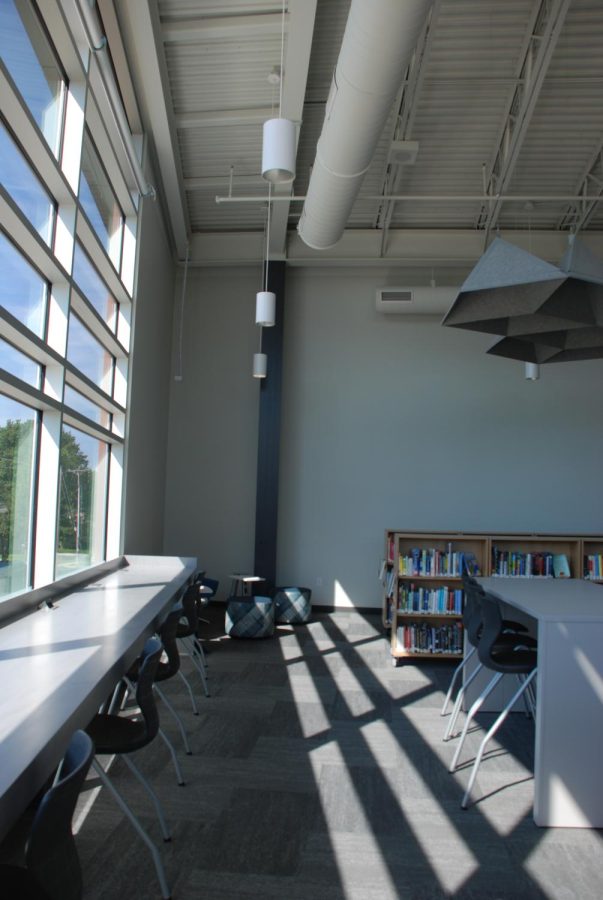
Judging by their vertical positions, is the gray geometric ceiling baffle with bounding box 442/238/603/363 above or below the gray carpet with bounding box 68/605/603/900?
above

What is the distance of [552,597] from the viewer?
12.8ft

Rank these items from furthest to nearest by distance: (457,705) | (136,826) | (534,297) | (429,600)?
(429,600) < (457,705) < (534,297) < (136,826)

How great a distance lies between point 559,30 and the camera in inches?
218

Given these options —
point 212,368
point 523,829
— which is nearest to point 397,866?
point 523,829

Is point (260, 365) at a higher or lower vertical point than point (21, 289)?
higher

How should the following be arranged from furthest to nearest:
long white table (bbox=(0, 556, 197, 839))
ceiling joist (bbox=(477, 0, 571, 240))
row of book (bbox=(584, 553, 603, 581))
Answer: row of book (bbox=(584, 553, 603, 581)), ceiling joist (bbox=(477, 0, 571, 240)), long white table (bbox=(0, 556, 197, 839))

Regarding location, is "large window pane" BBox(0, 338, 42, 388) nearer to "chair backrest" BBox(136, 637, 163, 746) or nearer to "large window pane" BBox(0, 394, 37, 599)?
"large window pane" BBox(0, 394, 37, 599)

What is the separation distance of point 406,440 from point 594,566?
2.77 meters

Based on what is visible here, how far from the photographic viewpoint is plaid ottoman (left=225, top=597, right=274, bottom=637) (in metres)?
6.77

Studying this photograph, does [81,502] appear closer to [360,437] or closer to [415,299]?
[360,437]

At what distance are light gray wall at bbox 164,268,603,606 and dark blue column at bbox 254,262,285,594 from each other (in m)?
0.34

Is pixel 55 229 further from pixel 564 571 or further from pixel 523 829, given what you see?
pixel 564 571

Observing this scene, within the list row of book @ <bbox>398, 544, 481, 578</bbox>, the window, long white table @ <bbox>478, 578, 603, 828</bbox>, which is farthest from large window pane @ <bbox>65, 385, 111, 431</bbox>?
long white table @ <bbox>478, 578, 603, 828</bbox>

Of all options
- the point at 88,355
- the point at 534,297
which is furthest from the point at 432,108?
the point at 534,297
